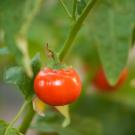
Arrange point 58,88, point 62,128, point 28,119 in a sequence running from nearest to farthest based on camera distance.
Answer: point 58,88, point 28,119, point 62,128

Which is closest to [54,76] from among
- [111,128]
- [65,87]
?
[65,87]

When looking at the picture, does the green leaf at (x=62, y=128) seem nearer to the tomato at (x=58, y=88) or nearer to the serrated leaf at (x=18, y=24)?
the tomato at (x=58, y=88)

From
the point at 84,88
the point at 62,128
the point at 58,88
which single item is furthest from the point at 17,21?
the point at 84,88

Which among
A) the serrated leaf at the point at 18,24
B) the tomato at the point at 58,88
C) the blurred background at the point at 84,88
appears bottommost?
the blurred background at the point at 84,88

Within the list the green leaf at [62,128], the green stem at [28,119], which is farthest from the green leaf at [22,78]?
the green leaf at [62,128]

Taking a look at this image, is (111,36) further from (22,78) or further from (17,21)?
(17,21)

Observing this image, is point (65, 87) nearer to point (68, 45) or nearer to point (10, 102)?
point (68, 45)

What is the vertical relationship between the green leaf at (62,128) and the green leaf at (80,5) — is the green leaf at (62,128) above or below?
below
